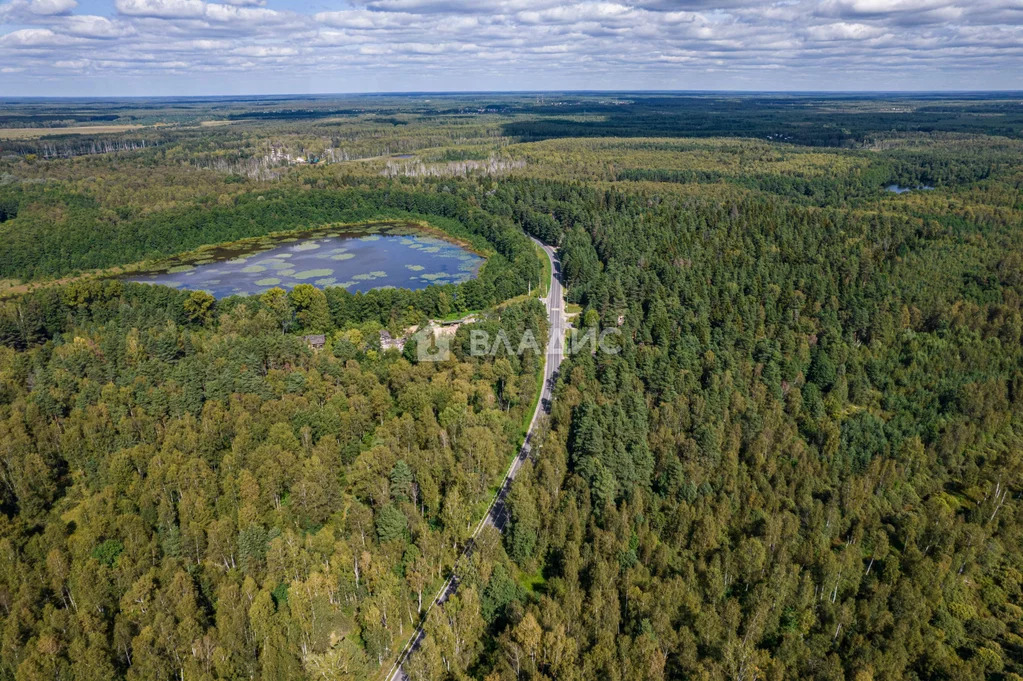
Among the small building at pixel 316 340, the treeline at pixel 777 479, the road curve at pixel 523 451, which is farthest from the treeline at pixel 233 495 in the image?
the treeline at pixel 777 479

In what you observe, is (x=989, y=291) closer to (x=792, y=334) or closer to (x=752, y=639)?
(x=792, y=334)

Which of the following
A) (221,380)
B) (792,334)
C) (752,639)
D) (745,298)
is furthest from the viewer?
(745,298)

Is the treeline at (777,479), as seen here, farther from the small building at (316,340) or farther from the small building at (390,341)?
the small building at (316,340)

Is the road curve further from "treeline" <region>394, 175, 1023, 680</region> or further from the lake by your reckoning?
the lake

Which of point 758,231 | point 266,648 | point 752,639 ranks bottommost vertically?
point 752,639

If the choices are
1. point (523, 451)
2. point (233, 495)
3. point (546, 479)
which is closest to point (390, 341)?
point (523, 451)

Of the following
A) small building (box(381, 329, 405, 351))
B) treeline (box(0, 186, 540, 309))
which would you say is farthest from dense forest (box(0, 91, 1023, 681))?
treeline (box(0, 186, 540, 309))

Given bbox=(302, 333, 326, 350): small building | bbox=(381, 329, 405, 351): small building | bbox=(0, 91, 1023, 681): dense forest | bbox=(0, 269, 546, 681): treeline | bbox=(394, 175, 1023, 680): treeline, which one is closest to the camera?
bbox=(0, 269, 546, 681): treeline

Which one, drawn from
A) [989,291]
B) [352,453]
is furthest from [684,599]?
[989,291]
